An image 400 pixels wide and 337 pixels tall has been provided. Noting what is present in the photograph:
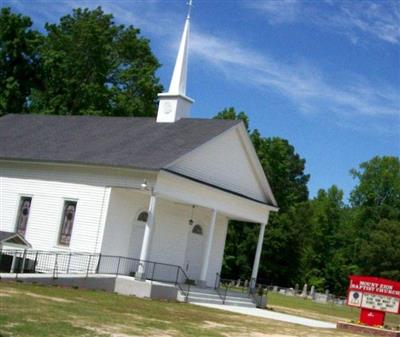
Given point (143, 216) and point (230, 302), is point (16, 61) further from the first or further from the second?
point (230, 302)

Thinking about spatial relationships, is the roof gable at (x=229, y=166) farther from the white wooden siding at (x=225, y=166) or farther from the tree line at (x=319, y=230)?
the tree line at (x=319, y=230)

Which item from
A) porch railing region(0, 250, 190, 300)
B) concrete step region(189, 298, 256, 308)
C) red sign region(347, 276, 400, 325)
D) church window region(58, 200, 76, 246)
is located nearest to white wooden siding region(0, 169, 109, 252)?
church window region(58, 200, 76, 246)

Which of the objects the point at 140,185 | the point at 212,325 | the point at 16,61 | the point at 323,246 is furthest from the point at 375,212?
the point at 212,325

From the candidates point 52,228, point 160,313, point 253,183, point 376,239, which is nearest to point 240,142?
point 253,183

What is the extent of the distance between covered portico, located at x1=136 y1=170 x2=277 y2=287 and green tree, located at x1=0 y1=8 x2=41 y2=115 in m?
24.1

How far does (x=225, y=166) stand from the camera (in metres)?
32.2

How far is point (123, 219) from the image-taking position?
97.5 ft

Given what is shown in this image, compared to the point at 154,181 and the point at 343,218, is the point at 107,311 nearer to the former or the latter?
the point at 154,181

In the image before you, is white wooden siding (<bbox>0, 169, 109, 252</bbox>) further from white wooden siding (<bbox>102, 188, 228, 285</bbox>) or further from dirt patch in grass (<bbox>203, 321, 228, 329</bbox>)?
dirt patch in grass (<bbox>203, 321, 228, 329</bbox>)

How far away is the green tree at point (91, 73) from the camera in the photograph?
52.6 m

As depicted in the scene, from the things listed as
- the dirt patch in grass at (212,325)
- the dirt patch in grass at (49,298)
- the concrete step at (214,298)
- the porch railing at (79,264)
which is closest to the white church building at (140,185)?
the porch railing at (79,264)

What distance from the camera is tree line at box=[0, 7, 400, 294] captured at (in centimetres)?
5309

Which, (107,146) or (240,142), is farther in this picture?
(240,142)

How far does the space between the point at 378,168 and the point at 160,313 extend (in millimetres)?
79629
